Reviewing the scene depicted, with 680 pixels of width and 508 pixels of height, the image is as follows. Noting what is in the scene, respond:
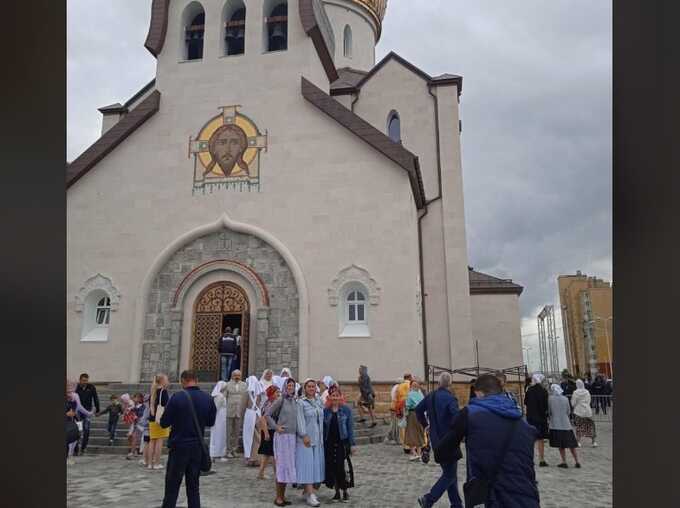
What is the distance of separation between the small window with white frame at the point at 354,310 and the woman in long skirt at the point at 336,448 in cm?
843

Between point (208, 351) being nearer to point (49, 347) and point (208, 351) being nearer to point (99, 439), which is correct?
point (99, 439)

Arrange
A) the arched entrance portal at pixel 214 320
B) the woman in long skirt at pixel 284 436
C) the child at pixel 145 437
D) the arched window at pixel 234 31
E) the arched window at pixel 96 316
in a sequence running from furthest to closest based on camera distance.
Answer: the arched window at pixel 234 31 < the arched window at pixel 96 316 < the arched entrance portal at pixel 214 320 < the child at pixel 145 437 < the woman in long skirt at pixel 284 436

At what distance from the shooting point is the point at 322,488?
9133 mm

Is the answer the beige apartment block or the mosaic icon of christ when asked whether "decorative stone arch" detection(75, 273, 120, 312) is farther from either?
the beige apartment block

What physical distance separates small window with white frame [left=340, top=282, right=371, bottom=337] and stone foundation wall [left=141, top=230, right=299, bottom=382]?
1.46m

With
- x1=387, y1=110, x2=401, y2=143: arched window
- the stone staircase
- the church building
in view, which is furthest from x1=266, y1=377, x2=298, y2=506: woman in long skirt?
x1=387, y1=110, x2=401, y2=143: arched window

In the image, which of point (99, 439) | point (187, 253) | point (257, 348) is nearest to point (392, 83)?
point (187, 253)

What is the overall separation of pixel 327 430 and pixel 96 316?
43.1 ft

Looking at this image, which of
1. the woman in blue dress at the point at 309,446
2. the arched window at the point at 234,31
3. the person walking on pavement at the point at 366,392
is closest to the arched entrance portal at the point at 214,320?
the person walking on pavement at the point at 366,392

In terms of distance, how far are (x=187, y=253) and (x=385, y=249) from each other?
646 centimetres

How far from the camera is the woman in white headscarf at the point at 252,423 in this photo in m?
11.0

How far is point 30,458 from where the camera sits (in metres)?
2.15

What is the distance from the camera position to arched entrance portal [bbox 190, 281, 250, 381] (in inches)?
698

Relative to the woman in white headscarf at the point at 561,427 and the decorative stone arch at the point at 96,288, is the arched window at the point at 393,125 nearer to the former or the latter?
the decorative stone arch at the point at 96,288
